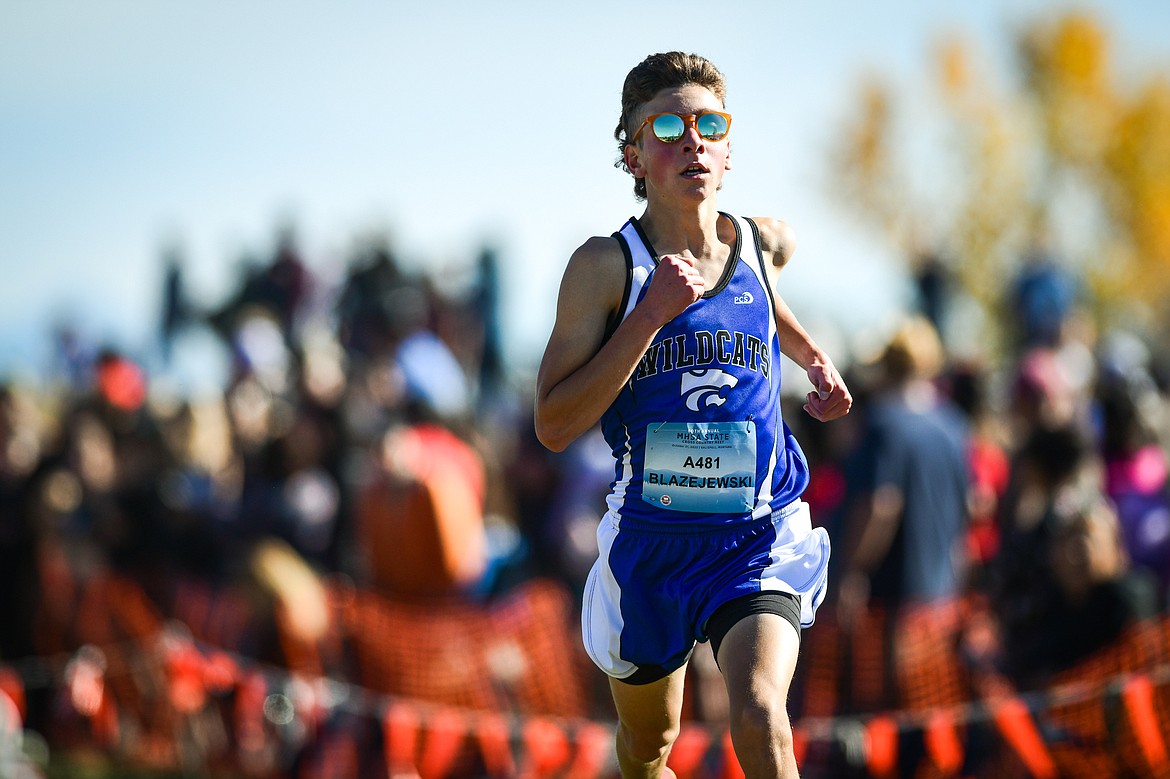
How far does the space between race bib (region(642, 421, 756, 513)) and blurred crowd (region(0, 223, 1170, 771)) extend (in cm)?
308

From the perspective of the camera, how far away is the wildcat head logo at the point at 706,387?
3924 mm

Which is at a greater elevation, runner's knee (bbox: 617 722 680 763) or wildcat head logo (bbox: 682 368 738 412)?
wildcat head logo (bbox: 682 368 738 412)

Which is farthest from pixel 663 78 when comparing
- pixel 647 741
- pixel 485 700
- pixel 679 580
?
pixel 485 700

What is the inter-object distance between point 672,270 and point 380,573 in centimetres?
493

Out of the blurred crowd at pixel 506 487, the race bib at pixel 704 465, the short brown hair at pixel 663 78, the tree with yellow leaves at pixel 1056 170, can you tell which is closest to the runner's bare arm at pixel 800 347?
the race bib at pixel 704 465

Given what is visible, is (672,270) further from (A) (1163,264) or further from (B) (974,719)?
(A) (1163,264)

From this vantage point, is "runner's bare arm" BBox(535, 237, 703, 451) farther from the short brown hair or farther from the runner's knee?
the runner's knee

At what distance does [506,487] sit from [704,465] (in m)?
5.88

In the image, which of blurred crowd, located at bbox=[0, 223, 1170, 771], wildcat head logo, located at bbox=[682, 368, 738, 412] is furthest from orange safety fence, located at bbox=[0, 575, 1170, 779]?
wildcat head logo, located at bbox=[682, 368, 738, 412]

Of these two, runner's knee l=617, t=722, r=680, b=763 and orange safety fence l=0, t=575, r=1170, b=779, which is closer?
runner's knee l=617, t=722, r=680, b=763

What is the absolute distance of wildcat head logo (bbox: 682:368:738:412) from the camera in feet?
12.9

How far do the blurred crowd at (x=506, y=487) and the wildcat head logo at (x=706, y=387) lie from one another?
3.18 m

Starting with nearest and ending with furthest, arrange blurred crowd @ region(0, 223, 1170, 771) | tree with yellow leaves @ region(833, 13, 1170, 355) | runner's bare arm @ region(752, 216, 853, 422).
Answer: runner's bare arm @ region(752, 216, 853, 422)
blurred crowd @ region(0, 223, 1170, 771)
tree with yellow leaves @ region(833, 13, 1170, 355)

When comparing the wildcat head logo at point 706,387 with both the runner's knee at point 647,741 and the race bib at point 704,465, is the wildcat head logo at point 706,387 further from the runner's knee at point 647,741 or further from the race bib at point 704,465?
the runner's knee at point 647,741
